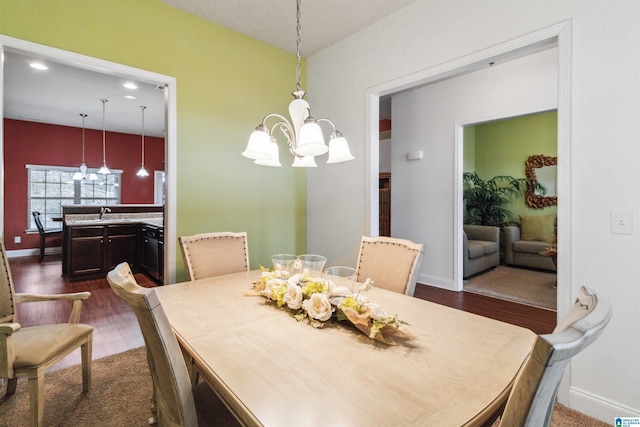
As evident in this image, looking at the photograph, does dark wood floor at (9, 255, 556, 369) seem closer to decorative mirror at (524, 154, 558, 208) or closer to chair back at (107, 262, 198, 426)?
chair back at (107, 262, 198, 426)

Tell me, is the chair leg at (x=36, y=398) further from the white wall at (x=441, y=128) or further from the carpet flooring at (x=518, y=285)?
the carpet flooring at (x=518, y=285)

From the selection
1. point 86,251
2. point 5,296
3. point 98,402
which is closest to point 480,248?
point 98,402

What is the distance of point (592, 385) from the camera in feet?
5.73

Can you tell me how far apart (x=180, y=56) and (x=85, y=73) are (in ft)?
7.55

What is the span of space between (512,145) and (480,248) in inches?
107

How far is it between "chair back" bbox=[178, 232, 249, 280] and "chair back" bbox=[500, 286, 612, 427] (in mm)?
1847

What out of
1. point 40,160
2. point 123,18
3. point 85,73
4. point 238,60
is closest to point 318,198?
point 238,60

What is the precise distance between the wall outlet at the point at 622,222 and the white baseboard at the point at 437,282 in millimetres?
2550

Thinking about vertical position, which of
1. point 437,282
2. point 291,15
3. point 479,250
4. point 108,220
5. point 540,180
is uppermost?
point 291,15

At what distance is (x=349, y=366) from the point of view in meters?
0.92

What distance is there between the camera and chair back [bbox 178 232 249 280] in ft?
6.67

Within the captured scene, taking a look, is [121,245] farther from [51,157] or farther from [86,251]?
[51,157]

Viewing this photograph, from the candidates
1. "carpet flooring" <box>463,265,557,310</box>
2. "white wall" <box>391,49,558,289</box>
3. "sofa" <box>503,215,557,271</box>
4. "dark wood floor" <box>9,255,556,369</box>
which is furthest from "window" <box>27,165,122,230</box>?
"sofa" <box>503,215,557,271</box>

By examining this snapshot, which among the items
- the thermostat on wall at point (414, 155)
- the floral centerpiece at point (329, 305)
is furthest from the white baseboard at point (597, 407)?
the thermostat on wall at point (414, 155)
